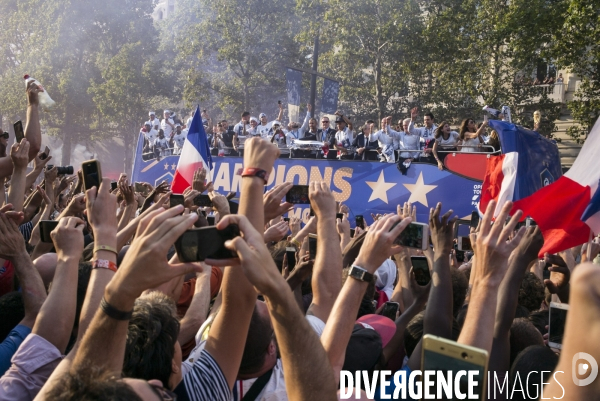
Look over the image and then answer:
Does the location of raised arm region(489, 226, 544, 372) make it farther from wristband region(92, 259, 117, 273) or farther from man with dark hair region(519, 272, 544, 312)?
wristband region(92, 259, 117, 273)

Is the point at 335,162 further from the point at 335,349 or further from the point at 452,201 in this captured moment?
the point at 335,349

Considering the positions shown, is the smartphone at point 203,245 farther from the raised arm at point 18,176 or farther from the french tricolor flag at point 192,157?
the french tricolor flag at point 192,157

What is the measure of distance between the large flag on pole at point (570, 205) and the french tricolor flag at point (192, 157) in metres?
5.14

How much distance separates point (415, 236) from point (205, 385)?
1.12m

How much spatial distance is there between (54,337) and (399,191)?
11.1 metres

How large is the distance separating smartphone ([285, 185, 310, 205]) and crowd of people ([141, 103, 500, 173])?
293 inches

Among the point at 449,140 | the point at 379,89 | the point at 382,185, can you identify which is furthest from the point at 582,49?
the point at 379,89

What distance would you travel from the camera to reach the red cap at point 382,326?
10.4ft

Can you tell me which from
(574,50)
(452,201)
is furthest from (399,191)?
(574,50)

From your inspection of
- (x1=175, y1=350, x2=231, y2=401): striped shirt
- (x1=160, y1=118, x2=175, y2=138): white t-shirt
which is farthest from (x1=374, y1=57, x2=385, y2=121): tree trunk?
(x1=175, y1=350, x2=231, y2=401): striped shirt

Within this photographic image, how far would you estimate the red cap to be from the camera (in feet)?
10.4

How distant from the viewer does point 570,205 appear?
14.2 ft

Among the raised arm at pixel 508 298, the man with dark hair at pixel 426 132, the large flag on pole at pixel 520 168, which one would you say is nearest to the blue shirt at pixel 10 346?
the raised arm at pixel 508 298

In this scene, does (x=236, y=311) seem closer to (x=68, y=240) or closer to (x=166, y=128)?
(x=68, y=240)
